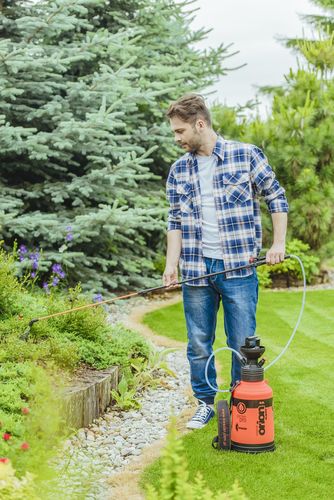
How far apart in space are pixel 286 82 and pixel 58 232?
16.9ft

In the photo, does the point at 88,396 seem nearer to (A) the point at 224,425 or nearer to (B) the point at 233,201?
(A) the point at 224,425

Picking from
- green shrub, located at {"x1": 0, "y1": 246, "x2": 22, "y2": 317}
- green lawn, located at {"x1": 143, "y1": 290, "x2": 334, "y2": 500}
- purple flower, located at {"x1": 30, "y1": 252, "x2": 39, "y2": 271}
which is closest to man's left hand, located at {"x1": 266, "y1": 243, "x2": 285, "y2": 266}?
green lawn, located at {"x1": 143, "y1": 290, "x2": 334, "y2": 500}

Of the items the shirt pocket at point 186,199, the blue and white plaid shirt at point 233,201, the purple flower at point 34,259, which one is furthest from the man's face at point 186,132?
the purple flower at point 34,259

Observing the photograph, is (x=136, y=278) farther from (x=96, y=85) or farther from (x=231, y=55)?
(x=231, y=55)

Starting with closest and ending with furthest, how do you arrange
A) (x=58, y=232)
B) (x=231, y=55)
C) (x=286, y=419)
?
(x=286, y=419) < (x=58, y=232) < (x=231, y=55)

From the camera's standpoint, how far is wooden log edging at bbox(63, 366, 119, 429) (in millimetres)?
3914

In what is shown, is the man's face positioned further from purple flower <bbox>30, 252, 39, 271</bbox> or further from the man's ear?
purple flower <bbox>30, 252, 39, 271</bbox>

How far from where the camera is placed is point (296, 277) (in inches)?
405

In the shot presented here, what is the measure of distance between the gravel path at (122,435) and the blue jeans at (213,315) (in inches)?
15.2

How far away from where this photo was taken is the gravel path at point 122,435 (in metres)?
3.42

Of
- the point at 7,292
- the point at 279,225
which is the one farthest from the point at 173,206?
the point at 7,292

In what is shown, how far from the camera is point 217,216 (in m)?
3.76

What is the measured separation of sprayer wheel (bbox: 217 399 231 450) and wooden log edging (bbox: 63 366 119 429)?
2.60 feet

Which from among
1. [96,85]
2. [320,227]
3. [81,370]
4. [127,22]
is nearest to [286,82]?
[320,227]
